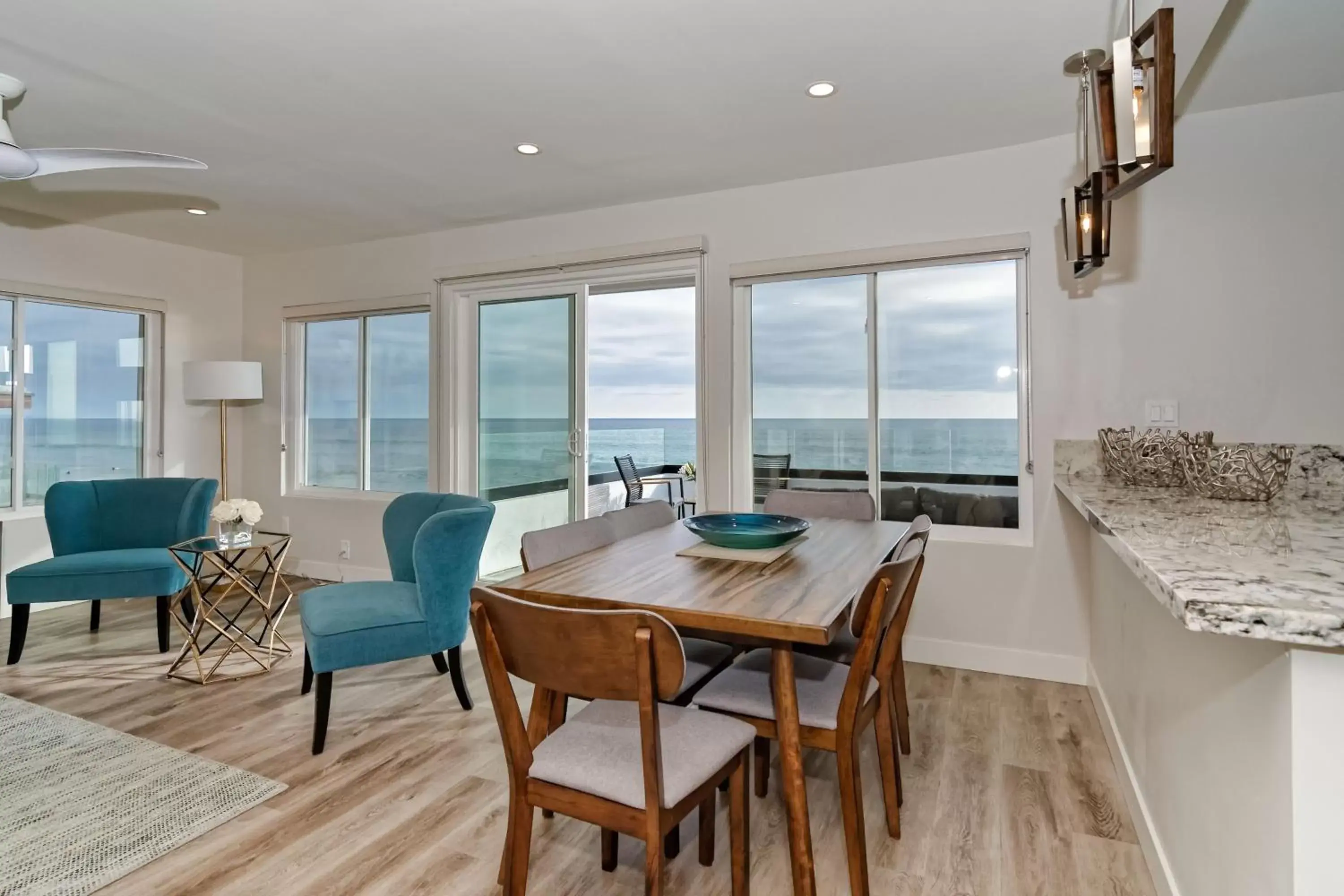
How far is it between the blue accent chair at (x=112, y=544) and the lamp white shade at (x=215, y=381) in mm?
894

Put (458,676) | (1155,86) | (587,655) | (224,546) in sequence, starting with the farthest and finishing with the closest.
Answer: (224,546) < (458,676) < (1155,86) < (587,655)

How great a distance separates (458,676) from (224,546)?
52.6 inches

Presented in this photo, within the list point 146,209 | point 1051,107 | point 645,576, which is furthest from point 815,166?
point 146,209

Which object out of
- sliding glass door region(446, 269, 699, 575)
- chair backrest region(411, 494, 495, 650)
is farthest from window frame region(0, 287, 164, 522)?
chair backrest region(411, 494, 495, 650)

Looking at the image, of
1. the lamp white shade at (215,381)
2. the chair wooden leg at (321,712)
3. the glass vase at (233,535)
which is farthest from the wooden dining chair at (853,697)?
the lamp white shade at (215,381)

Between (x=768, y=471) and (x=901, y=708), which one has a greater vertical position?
(x=768, y=471)

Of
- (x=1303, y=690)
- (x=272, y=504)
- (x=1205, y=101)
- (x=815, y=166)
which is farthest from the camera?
(x=272, y=504)

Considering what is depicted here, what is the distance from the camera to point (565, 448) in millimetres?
4418

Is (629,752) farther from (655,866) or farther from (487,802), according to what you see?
(487,802)

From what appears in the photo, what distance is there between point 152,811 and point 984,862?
2378 mm

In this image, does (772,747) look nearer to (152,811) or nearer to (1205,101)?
(152,811)

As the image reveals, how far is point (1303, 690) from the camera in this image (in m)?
0.94

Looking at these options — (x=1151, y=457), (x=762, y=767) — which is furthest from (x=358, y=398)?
(x=1151, y=457)

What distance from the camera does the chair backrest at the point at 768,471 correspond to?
3.76 m
